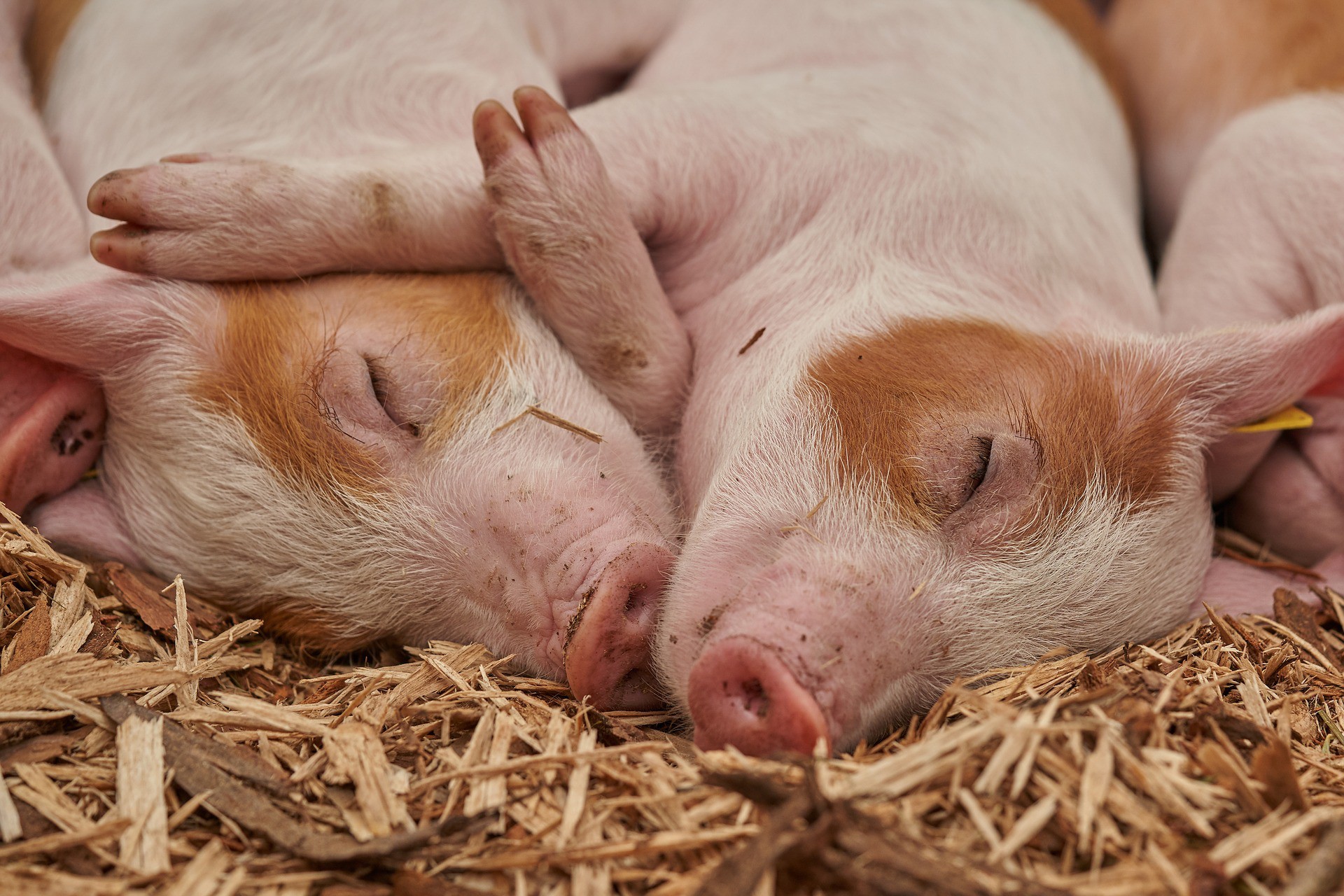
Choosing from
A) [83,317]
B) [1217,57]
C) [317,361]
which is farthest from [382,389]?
[1217,57]

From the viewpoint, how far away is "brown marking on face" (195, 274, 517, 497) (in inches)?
90.0

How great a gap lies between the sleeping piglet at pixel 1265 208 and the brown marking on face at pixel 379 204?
200 centimetres

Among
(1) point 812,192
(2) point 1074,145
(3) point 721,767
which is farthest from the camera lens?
(2) point 1074,145

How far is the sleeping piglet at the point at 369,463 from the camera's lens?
7.23 feet

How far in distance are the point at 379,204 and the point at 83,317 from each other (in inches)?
26.3

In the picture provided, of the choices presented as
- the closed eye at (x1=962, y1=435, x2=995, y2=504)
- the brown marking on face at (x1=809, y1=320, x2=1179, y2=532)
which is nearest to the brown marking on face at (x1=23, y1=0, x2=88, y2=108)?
the brown marking on face at (x1=809, y1=320, x2=1179, y2=532)

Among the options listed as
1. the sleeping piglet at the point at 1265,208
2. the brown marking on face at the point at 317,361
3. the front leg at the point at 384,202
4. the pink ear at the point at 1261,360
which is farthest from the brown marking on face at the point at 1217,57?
the brown marking on face at the point at 317,361

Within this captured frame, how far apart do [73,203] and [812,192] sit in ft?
6.17

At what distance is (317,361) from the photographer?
7.67 ft

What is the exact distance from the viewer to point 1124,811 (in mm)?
1553

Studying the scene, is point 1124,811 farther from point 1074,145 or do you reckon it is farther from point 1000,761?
point 1074,145

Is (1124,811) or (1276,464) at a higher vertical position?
(1124,811)

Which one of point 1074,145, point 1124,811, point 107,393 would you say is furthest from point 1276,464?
point 107,393

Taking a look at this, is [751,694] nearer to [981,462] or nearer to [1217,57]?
[981,462]
